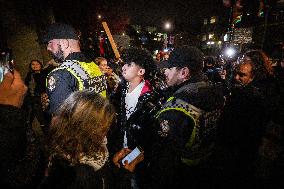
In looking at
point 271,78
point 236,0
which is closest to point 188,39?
point 236,0

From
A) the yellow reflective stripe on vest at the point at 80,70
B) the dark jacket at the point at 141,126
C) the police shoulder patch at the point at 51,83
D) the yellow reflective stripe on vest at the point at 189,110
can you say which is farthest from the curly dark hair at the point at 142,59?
the yellow reflective stripe on vest at the point at 189,110

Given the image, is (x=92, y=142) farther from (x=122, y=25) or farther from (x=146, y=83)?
(x=122, y=25)

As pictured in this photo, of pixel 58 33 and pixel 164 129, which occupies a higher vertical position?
pixel 58 33

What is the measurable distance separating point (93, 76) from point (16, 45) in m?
5.33

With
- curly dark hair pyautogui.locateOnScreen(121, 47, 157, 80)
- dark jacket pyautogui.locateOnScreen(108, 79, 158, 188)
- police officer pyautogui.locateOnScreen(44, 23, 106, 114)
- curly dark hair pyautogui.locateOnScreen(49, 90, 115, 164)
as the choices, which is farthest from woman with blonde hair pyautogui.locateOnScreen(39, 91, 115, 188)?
curly dark hair pyautogui.locateOnScreen(121, 47, 157, 80)

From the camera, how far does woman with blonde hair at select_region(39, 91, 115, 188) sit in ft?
6.46

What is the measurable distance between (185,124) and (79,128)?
3.78 ft

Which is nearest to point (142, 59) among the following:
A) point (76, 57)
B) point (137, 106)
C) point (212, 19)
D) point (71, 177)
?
point (137, 106)

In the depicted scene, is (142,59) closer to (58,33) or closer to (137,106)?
(137,106)

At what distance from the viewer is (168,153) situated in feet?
8.49

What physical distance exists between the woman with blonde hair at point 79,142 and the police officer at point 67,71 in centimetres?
140

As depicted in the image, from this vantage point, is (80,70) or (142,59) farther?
(142,59)

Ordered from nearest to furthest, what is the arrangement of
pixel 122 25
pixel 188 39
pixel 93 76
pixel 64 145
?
pixel 64 145 → pixel 93 76 → pixel 122 25 → pixel 188 39

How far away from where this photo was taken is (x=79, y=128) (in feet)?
7.11
